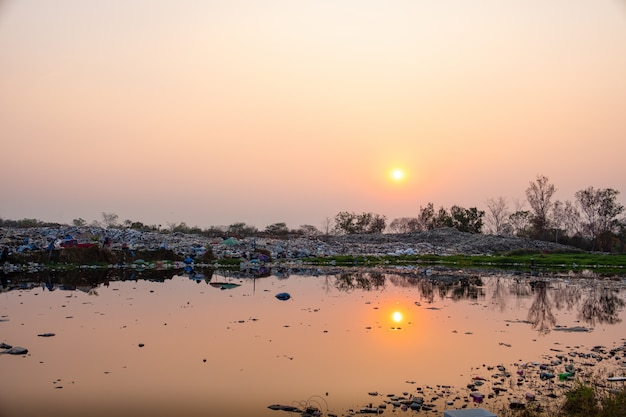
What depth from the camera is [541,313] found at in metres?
12.9

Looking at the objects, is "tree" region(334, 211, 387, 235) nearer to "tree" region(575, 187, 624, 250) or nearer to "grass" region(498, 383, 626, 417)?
"tree" region(575, 187, 624, 250)

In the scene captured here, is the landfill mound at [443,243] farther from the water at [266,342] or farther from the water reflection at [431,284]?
the water at [266,342]

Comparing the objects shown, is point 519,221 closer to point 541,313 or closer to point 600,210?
point 600,210

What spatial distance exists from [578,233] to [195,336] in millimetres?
49412

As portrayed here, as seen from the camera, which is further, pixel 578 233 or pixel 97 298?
pixel 578 233

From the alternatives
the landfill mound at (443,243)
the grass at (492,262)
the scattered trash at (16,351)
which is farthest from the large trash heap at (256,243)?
the scattered trash at (16,351)

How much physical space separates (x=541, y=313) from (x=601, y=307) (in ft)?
8.39

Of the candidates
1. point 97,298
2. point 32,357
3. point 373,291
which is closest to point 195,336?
point 32,357

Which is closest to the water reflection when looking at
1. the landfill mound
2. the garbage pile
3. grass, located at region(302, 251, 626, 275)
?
grass, located at region(302, 251, 626, 275)

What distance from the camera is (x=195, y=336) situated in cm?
975

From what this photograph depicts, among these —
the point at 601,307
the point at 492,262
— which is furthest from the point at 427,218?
the point at 601,307

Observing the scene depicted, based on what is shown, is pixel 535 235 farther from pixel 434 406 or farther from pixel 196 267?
pixel 434 406

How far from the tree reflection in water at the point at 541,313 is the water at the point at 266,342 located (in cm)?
5

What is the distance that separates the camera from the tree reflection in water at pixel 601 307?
1225 centimetres
